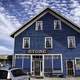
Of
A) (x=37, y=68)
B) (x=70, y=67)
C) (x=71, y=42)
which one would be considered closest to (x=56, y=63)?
(x=70, y=67)

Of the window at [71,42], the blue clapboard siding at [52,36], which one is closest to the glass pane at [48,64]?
the blue clapboard siding at [52,36]

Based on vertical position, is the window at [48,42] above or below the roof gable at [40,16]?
below

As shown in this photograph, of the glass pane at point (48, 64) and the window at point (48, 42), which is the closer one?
the glass pane at point (48, 64)

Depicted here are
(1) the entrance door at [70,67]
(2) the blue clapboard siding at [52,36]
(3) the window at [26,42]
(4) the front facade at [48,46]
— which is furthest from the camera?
(3) the window at [26,42]

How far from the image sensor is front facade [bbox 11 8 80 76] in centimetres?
3469

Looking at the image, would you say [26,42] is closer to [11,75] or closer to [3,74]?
[3,74]

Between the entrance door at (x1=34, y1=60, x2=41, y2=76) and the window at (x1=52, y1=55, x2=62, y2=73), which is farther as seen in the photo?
the entrance door at (x1=34, y1=60, x2=41, y2=76)

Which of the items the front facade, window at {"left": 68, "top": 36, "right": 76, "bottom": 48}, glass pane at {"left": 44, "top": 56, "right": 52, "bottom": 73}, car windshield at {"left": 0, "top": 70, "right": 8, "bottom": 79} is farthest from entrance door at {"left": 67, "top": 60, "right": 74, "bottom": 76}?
car windshield at {"left": 0, "top": 70, "right": 8, "bottom": 79}

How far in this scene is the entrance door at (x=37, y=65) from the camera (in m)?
35.2

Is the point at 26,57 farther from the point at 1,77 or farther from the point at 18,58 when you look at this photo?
the point at 1,77

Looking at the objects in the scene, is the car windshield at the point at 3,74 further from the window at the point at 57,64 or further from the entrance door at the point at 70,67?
the entrance door at the point at 70,67

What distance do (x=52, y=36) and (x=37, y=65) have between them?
4.92m

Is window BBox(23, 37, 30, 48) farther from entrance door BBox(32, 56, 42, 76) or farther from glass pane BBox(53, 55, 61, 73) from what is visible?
glass pane BBox(53, 55, 61, 73)

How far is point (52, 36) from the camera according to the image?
117 ft
